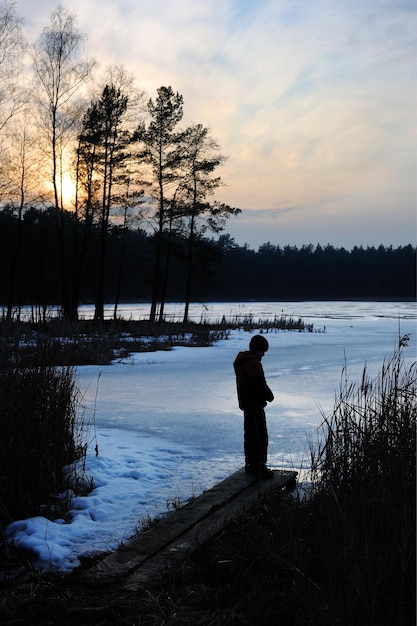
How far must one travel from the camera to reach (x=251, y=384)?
5484 millimetres

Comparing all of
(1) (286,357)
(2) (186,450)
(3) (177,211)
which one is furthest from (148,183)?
(2) (186,450)

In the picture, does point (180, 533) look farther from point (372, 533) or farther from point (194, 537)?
point (372, 533)

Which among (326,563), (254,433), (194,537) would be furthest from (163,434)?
(326,563)

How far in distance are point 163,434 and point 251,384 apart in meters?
2.94

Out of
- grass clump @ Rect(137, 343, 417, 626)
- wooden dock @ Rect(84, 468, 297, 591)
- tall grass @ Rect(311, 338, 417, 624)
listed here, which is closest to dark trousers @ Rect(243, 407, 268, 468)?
wooden dock @ Rect(84, 468, 297, 591)

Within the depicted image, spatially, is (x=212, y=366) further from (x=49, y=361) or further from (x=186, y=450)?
(x=49, y=361)

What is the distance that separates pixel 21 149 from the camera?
30312 millimetres

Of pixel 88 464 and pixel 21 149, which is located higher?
pixel 21 149

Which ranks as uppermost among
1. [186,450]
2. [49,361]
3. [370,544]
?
[49,361]

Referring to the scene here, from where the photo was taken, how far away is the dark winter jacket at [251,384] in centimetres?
547

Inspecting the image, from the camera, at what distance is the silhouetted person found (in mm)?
5473

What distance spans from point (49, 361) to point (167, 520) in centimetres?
254

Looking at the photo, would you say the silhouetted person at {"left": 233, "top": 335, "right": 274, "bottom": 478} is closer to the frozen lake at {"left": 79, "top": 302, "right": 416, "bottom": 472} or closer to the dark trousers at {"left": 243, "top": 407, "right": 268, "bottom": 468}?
the dark trousers at {"left": 243, "top": 407, "right": 268, "bottom": 468}

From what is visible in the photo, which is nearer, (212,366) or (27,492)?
(27,492)
